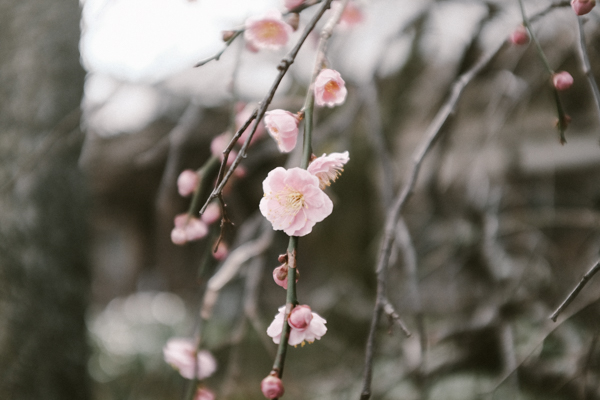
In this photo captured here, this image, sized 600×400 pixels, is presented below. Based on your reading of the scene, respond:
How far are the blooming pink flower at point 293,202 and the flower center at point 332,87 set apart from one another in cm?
11

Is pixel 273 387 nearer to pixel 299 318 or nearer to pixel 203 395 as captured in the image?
pixel 299 318

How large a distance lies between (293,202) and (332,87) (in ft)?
0.44

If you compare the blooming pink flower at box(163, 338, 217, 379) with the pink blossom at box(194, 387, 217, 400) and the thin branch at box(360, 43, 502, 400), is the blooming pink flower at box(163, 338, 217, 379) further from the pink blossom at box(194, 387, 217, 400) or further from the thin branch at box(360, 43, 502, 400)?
the thin branch at box(360, 43, 502, 400)

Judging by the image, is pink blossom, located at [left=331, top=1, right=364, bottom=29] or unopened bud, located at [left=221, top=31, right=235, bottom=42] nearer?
unopened bud, located at [left=221, top=31, right=235, bottom=42]

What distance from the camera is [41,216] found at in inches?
52.6

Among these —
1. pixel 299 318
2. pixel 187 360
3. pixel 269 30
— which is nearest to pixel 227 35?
pixel 269 30

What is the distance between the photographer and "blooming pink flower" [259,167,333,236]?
348mm

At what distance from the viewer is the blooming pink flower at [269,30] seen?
495 millimetres

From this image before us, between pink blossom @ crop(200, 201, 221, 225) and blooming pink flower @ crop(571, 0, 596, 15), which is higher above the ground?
blooming pink flower @ crop(571, 0, 596, 15)

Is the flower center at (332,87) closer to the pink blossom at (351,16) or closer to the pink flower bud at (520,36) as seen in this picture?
the pink flower bud at (520,36)

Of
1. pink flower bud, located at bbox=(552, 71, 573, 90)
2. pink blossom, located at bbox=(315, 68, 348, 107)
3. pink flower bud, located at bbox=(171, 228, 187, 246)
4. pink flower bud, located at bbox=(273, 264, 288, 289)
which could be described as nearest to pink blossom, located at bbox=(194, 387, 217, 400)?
pink flower bud, located at bbox=(171, 228, 187, 246)

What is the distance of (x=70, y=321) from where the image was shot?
1350 mm

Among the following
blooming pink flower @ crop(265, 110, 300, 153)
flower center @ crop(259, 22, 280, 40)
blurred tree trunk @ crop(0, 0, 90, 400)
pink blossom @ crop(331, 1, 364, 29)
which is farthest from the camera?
blurred tree trunk @ crop(0, 0, 90, 400)

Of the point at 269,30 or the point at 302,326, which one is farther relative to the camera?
the point at 269,30
